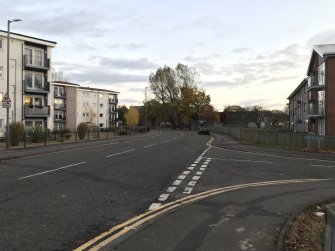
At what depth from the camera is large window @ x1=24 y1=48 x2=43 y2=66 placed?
46.5m

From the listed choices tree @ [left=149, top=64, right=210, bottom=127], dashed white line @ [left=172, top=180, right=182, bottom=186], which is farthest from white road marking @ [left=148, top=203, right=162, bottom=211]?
tree @ [left=149, top=64, right=210, bottom=127]

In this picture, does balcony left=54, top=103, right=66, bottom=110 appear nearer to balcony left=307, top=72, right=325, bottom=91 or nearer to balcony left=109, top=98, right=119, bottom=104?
balcony left=109, top=98, right=119, bottom=104

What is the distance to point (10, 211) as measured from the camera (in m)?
7.75

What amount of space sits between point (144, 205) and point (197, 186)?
326 cm

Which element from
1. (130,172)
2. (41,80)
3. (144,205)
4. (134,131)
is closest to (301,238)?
(144,205)

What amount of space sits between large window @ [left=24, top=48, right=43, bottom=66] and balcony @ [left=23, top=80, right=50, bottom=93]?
2.54 metres

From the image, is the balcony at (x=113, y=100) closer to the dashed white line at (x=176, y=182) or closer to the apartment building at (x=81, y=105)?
the apartment building at (x=81, y=105)

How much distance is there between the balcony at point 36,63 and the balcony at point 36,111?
4768 mm

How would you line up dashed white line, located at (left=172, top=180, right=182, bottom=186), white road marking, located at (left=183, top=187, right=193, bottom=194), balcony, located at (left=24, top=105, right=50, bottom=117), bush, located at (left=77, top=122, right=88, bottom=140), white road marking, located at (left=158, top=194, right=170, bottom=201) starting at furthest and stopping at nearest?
balcony, located at (left=24, top=105, right=50, bottom=117), bush, located at (left=77, top=122, right=88, bottom=140), dashed white line, located at (left=172, top=180, right=182, bottom=186), white road marking, located at (left=183, top=187, right=193, bottom=194), white road marking, located at (left=158, top=194, right=170, bottom=201)

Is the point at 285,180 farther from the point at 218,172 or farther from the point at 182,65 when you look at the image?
the point at 182,65

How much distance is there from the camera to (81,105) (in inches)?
3447

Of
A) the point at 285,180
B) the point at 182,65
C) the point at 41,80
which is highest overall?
the point at 182,65

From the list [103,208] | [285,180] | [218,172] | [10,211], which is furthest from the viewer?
[218,172]

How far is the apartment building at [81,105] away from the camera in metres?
77.2
